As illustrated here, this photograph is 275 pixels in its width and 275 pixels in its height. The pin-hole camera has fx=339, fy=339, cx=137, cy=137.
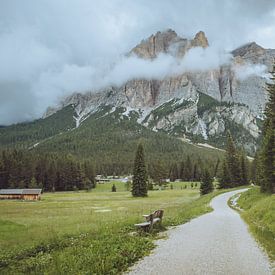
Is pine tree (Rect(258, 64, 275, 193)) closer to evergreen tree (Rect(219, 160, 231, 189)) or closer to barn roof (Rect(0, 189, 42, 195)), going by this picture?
evergreen tree (Rect(219, 160, 231, 189))

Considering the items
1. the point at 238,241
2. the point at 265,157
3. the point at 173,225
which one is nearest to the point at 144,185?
the point at 265,157

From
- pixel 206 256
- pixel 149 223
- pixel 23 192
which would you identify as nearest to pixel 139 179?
pixel 23 192

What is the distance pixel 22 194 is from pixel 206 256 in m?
91.6

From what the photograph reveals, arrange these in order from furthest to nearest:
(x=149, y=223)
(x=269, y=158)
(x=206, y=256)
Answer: (x=269, y=158) < (x=149, y=223) < (x=206, y=256)

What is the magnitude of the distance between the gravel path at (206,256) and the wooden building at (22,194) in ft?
269

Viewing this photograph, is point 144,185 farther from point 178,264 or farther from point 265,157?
point 178,264

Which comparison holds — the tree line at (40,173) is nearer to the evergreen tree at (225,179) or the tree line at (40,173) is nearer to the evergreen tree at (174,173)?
the evergreen tree at (174,173)

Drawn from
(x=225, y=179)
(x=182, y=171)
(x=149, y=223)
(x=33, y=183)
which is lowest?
(x=149, y=223)

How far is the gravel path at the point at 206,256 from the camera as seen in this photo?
1105 cm

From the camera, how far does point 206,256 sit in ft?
42.4

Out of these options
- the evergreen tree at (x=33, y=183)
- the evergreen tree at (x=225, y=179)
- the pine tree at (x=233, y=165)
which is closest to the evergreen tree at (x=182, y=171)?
the evergreen tree at (x=33, y=183)

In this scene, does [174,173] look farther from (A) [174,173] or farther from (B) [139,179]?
(B) [139,179]

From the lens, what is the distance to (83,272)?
10.6 metres

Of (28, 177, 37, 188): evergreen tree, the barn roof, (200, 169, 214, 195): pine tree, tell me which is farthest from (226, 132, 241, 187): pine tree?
(28, 177, 37, 188): evergreen tree
